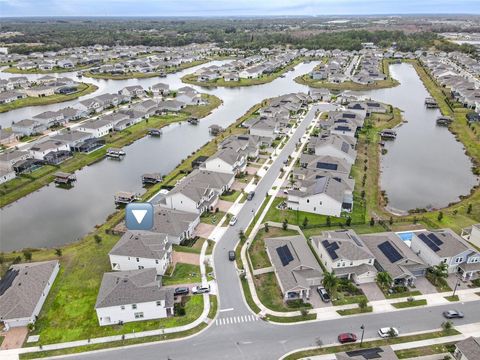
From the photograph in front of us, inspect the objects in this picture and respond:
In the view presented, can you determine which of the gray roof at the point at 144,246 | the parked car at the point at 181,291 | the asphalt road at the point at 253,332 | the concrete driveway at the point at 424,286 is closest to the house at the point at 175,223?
the gray roof at the point at 144,246

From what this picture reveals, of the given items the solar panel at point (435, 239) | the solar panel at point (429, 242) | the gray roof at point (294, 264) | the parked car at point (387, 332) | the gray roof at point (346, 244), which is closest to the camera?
the parked car at point (387, 332)

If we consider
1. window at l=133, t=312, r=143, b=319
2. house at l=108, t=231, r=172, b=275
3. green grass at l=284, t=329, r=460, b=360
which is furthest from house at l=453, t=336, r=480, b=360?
house at l=108, t=231, r=172, b=275

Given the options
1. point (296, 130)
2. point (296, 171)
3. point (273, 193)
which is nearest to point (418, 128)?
point (296, 130)

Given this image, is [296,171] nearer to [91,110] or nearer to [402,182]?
[402,182]

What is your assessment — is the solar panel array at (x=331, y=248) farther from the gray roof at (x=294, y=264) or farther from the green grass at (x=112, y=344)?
the green grass at (x=112, y=344)

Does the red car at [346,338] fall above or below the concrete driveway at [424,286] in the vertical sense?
above

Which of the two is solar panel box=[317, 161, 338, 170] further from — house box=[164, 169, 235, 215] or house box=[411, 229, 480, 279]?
house box=[411, 229, 480, 279]

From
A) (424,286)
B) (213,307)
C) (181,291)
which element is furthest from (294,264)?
(424,286)
